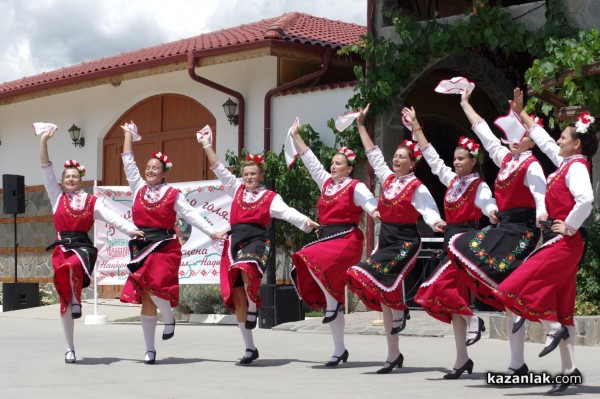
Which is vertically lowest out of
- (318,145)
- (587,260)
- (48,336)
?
(48,336)

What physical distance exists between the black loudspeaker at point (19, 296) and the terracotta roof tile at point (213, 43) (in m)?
3.60

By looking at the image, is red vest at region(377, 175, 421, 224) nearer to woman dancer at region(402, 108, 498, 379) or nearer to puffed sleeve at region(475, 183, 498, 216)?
woman dancer at region(402, 108, 498, 379)

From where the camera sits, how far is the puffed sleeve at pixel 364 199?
884 centimetres

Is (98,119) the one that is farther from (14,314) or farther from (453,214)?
(453,214)

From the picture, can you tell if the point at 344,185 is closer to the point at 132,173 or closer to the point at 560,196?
the point at 132,173

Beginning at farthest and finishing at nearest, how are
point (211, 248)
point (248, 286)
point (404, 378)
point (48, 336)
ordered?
point (211, 248) < point (48, 336) < point (248, 286) < point (404, 378)

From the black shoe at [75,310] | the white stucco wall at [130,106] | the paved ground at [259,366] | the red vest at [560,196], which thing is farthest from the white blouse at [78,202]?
the white stucco wall at [130,106]

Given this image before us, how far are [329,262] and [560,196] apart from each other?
2385mm

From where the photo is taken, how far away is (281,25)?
55.0ft

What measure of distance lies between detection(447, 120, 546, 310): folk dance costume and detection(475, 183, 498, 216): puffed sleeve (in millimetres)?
143

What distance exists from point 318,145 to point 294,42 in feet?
5.13

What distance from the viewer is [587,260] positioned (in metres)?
11.9

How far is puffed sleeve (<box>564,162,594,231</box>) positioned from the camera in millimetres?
6871

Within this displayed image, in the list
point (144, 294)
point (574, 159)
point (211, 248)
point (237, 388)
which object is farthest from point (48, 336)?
point (574, 159)
